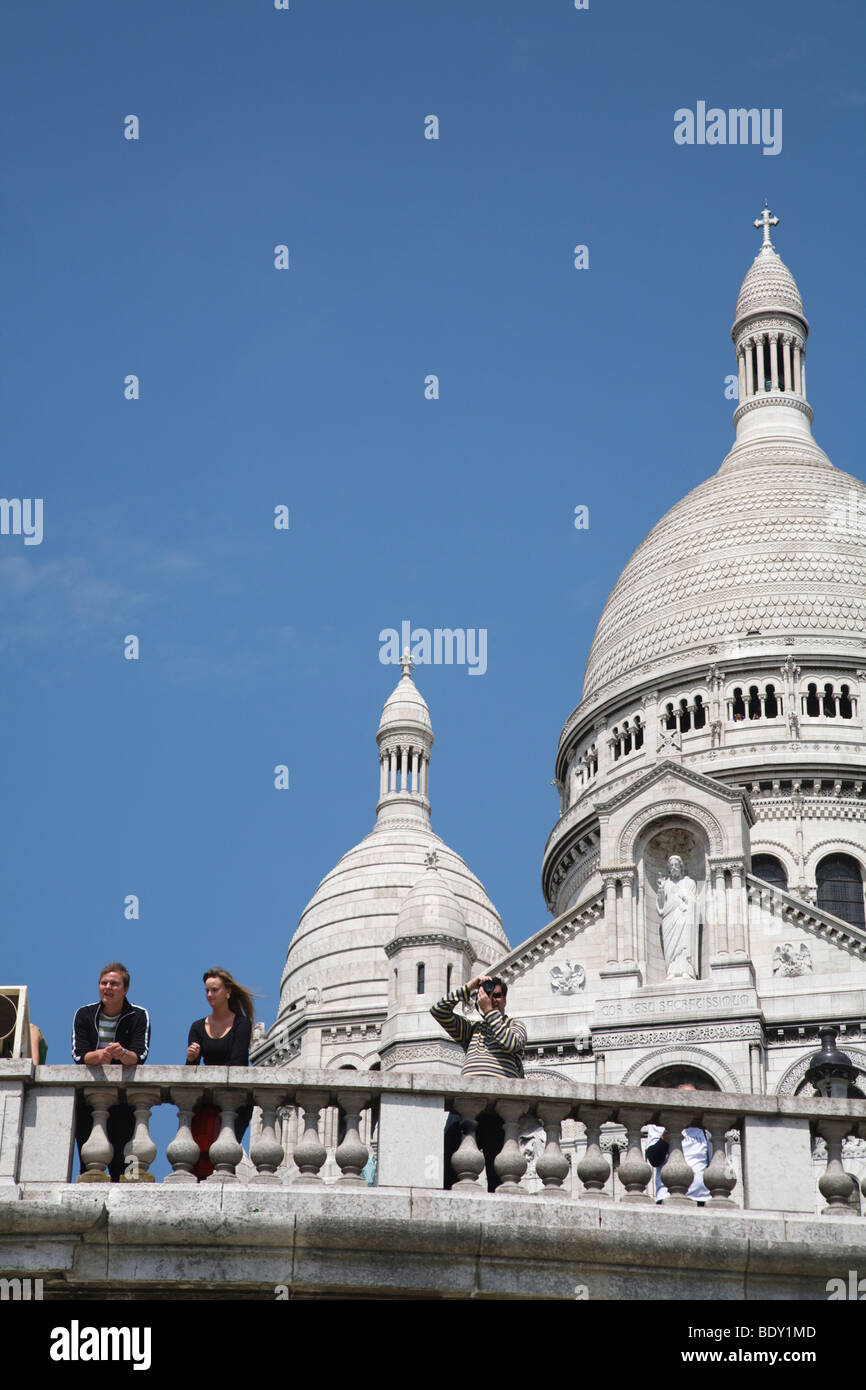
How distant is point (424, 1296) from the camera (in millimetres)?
11734

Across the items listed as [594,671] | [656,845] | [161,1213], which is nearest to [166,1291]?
[161,1213]

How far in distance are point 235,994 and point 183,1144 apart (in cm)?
136

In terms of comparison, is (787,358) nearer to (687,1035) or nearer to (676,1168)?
(687,1035)

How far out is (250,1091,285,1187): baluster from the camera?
39.7 feet

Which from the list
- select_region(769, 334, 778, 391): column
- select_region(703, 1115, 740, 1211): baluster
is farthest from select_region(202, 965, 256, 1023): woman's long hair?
select_region(769, 334, 778, 391): column

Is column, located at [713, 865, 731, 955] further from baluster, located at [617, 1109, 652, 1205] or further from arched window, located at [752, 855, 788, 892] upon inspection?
baluster, located at [617, 1109, 652, 1205]

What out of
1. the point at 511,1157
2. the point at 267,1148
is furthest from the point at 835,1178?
the point at 267,1148

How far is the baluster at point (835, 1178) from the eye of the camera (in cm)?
1238

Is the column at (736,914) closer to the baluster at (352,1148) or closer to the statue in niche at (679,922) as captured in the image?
the statue in niche at (679,922)

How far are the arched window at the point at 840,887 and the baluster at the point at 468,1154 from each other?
4274 centimetres

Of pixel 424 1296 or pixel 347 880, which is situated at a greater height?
pixel 347 880
